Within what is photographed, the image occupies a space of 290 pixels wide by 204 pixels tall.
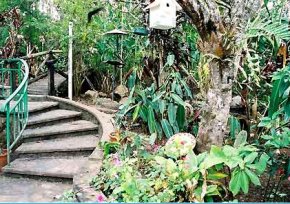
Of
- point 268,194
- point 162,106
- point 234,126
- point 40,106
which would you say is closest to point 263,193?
point 268,194

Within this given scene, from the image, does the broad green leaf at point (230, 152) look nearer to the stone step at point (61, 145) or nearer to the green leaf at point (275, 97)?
the green leaf at point (275, 97)

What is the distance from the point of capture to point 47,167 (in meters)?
5.03

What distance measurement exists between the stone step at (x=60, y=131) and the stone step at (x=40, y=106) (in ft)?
1.91

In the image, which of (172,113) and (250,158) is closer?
(250,158)

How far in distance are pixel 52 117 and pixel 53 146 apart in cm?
105

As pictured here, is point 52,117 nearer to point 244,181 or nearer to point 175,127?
point 175,127

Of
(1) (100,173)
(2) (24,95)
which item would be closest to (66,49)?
(2) (24,95)

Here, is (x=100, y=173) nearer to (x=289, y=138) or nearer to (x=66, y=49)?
(x=289, y=138)

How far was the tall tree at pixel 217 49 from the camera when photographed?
3.68m

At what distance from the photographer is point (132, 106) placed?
545 cm

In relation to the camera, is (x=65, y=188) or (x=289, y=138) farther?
(x=65, y=188)

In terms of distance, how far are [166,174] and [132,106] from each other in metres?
2.30

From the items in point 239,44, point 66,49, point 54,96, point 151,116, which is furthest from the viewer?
point 66,49

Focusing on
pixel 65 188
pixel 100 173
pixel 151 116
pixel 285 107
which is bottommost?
pixel 65 188
